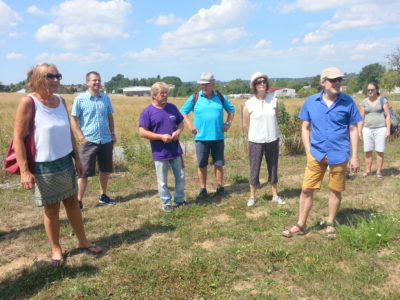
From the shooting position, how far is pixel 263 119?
4.98m

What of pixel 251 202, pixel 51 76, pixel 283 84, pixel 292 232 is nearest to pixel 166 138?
pixel 251 202

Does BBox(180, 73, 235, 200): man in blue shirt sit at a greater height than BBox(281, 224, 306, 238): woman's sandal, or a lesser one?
greater

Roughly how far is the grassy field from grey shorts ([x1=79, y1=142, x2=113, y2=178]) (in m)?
0.60

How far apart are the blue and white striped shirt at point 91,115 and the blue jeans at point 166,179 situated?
0.96m

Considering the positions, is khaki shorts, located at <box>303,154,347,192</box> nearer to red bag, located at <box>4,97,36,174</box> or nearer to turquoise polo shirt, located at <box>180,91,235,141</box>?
turquoise polo shirt, located at <box>180,91,235,141</box>

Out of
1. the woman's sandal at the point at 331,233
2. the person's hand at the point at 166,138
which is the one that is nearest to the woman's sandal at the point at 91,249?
the person's hand at the point at 166,138

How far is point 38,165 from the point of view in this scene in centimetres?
322

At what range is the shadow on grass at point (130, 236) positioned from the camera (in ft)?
13.1

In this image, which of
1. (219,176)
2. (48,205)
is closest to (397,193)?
(219,176)

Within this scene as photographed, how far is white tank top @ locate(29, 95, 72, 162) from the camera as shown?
3.14 m

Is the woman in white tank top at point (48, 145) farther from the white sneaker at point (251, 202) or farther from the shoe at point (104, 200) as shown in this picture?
the white sneaker at point (251, 202)

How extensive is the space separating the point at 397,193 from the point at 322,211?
1616 mm

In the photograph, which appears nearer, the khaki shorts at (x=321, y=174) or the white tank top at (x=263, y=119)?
the khaki shorts at (x=321, y=174)

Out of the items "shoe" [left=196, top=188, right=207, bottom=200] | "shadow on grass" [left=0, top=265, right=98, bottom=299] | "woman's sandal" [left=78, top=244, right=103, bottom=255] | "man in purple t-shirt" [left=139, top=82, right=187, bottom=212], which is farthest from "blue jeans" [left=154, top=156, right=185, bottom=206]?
"shadow on grass" [left=0, top=265, right=98, bottom=299]
